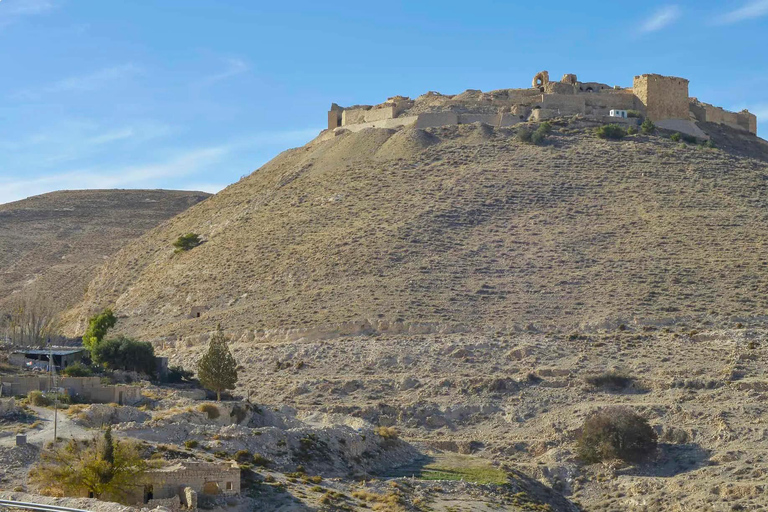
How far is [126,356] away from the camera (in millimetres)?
42781

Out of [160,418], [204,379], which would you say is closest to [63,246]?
[204,379]

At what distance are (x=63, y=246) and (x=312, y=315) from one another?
106 feet

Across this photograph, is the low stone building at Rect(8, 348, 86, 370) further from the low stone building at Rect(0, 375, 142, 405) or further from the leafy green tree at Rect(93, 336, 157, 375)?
the low stone building at Rect(0, 375, 142, 405)

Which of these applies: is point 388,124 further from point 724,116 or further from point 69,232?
point 69,232

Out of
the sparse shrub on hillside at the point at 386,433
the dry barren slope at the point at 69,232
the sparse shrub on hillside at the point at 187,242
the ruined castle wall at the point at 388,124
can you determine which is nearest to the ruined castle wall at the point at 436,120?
the ruined castle wall at the point at 388,124

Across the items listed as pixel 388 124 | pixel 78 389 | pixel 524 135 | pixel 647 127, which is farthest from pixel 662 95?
pixel 78 389

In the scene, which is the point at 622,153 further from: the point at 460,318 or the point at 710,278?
the point at 460,318

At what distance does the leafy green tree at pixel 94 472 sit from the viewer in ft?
82.1

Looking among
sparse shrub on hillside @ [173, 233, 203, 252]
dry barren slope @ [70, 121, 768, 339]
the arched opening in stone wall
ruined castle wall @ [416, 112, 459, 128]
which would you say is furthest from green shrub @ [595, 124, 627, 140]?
the arched opening in stone wall

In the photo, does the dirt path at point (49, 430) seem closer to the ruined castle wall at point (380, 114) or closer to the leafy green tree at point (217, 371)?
the leafy green tree at point (217, 371)

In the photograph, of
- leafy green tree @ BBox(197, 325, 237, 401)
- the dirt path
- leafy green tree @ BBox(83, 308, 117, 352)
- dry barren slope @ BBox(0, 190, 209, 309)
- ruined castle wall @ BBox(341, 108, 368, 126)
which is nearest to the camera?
the dirt path

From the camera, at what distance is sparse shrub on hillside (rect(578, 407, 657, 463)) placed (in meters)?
36.1

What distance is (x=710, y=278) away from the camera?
162ft

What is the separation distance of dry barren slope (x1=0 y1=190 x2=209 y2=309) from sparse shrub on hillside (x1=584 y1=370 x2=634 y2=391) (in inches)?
1239
